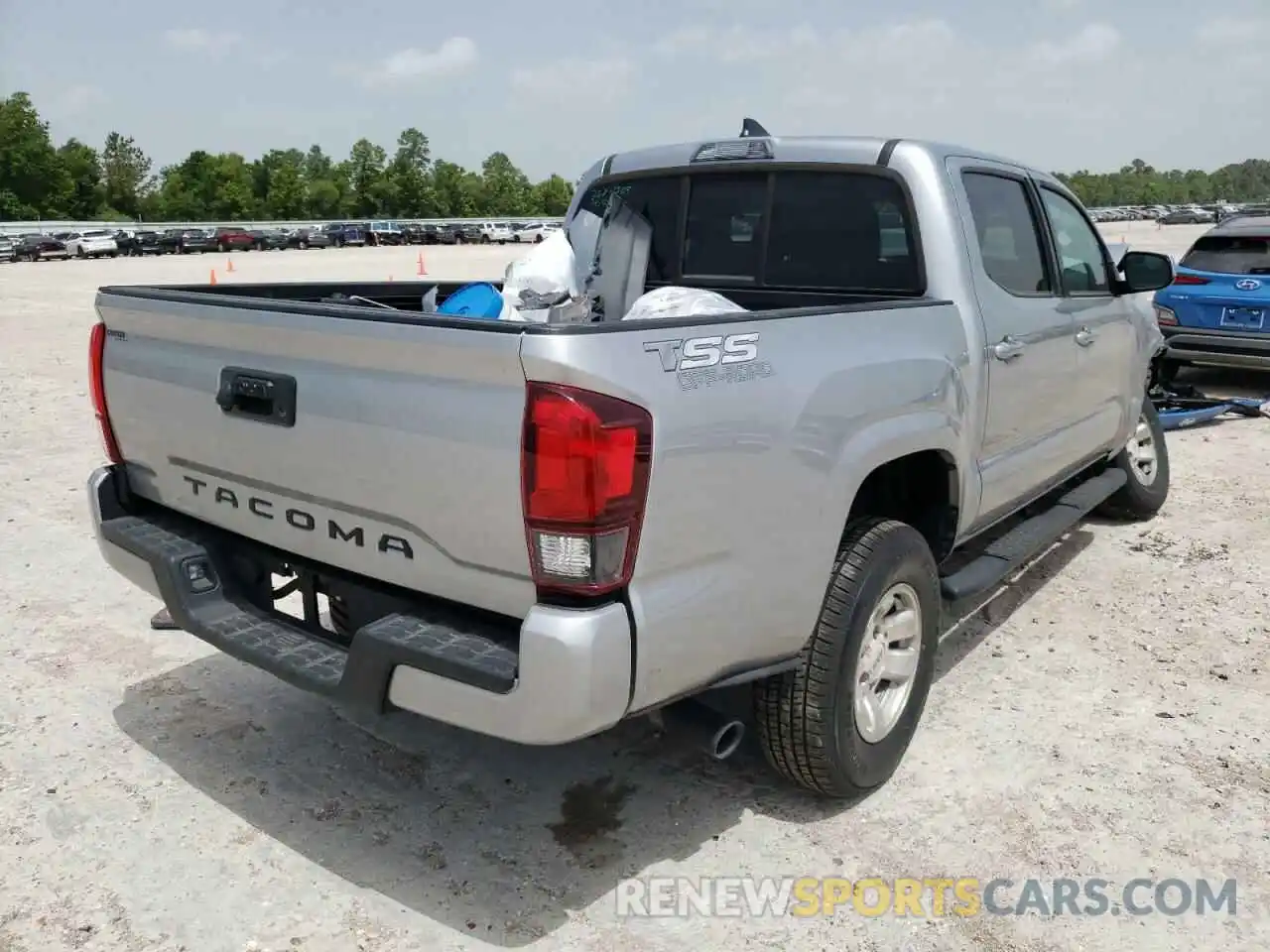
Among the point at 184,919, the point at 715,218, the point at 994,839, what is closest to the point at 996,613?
the point at 994,839

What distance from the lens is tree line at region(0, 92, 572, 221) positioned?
90.9m

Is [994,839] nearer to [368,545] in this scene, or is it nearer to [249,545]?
[368,545]

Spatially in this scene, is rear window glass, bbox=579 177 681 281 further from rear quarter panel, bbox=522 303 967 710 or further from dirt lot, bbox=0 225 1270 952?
dirt lot, bbox=0 225 1270 952

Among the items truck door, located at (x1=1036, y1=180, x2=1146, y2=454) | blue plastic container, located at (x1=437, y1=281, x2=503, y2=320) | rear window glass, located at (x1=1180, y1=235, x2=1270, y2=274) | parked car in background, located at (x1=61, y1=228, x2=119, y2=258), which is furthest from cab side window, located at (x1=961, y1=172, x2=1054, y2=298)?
parked car in background, located at (x1=61, y1=228, x2=119, y2=258)

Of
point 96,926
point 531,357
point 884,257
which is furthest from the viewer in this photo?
point 884,257

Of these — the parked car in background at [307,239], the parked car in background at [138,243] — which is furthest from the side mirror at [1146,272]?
the parked car in background at [307,239]

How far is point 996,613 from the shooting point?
4.98m

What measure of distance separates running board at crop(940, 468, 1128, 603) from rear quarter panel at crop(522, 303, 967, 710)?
0.78 m

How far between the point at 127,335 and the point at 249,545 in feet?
2.81

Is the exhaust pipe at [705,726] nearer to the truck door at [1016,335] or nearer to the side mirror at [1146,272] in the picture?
the truck door at [1016,335]

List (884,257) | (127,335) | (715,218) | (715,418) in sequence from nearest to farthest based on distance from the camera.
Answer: (715,418) < (127,335) < (884,257) < (715,218)

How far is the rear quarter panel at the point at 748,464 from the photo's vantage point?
7.97 feet

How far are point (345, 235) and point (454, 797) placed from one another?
5844 centimetres

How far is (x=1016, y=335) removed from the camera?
4090mm
